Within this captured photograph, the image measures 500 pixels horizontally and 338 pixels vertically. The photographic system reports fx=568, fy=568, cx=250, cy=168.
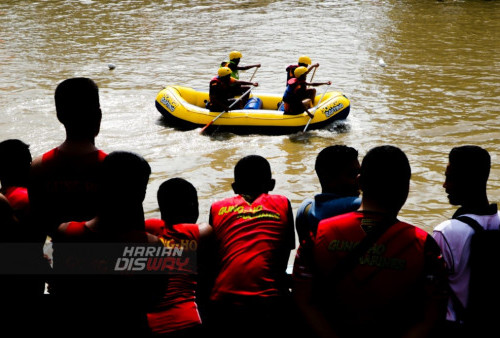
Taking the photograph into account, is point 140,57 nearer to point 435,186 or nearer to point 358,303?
point 435,186

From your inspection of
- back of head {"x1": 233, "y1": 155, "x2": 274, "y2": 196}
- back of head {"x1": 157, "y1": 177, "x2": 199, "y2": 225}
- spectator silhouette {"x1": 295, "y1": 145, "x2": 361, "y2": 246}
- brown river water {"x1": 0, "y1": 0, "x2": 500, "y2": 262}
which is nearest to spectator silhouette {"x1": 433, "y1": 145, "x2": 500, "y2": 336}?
spectator silhouette {"x1": 295, "y1": 145, "x2": 361, "y2": 246}

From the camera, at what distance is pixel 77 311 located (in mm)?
2955

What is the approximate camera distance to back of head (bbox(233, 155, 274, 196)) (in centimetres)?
372

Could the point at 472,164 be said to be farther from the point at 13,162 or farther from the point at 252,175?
the point at 13,162

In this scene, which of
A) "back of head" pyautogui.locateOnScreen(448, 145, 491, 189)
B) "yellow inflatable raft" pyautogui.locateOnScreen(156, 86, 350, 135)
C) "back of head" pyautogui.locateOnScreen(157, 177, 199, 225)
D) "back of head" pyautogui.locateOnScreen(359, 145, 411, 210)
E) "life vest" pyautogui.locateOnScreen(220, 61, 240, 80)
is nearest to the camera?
"back of head" pyautogui.locateOnScreen(359, 145, 411, 210)

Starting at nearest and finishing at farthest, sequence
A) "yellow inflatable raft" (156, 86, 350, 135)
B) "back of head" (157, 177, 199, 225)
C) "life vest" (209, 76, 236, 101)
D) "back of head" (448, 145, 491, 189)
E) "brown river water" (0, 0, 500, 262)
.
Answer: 1. "back of head" (448, 145, 491, 189)
2. "back of head" (157, 177, 199, 225)
3. "brown river water" (0, 0, 500, 262)
4. "yellow inflatable raft" (156, 86, 350, 135)
5. "life vest" (209, 76, 236, 101)

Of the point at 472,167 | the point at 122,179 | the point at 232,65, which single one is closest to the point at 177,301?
the point at 122,179

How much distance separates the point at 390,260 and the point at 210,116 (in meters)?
8.75

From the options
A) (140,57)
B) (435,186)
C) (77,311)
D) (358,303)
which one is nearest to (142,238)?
(77,311)

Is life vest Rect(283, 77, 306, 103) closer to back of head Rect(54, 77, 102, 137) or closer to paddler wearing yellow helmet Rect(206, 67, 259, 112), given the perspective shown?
paddler wearing yellow helmet Rect(206, 67, 259, 112)

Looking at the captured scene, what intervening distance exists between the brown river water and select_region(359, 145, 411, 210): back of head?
4.74 meters

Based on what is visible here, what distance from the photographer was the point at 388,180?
104 inches

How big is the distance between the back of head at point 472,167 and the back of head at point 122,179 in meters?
1.73

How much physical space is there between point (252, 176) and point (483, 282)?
1.54 m
